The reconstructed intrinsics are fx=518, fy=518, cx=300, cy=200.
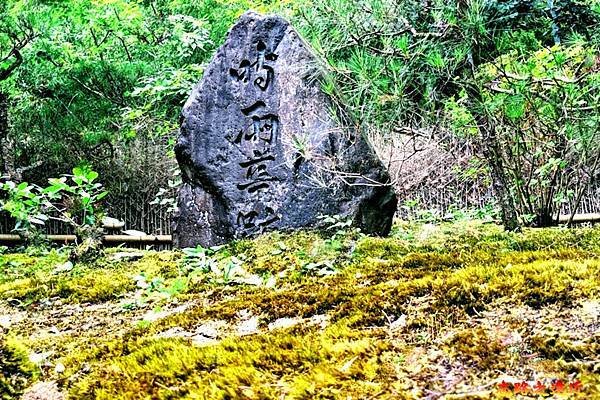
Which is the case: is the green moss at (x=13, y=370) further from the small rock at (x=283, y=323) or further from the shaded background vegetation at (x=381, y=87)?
the shaded background vegetation at (x=381, y=87)

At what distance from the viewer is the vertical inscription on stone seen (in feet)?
14.1

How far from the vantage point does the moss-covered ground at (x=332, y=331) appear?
4.11 ft

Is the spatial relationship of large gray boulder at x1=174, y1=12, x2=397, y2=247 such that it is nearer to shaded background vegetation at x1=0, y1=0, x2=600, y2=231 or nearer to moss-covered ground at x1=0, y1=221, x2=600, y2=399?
shaded background vegetation at x1=0, y1=0, x2=600, y2=231

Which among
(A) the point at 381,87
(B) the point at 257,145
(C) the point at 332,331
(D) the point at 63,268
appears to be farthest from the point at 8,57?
(C) the point at 332,331

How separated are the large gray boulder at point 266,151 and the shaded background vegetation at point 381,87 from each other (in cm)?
23

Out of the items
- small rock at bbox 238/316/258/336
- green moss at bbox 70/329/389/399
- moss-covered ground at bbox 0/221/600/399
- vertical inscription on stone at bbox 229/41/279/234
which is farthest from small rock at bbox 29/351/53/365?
vertical inscription on stone at bbox 229/41/279/234

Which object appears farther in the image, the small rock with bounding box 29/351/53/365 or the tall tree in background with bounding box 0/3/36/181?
the tall tree in background with bounding box 0/3/36/181

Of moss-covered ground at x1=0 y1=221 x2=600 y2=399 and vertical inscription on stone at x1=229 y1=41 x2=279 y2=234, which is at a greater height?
vertical inscription on stone at x1=229 y1=41 x2=279 y2=234

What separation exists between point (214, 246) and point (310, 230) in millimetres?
878

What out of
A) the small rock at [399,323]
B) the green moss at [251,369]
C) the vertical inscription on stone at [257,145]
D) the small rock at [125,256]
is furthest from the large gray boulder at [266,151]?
the green moss at [251,369]

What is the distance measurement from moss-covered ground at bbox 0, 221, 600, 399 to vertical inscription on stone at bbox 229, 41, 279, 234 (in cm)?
113

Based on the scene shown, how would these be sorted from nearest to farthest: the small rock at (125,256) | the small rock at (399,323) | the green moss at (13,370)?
the green moss at (13,370) → the small rock at (399,323) → the small rock at (125,256)

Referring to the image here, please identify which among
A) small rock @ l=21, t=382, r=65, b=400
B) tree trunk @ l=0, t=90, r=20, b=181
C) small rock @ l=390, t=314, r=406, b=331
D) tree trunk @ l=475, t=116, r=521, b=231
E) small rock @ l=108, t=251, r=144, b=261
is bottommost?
small rock @ l=108, t=251, r=144, b=261

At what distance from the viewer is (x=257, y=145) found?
442 cm
